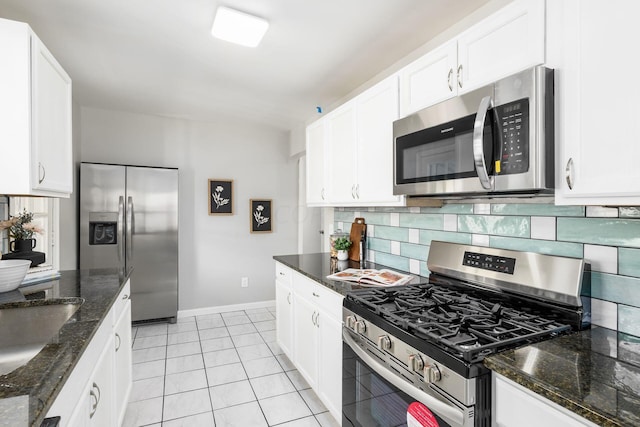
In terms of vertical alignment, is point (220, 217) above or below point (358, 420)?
above

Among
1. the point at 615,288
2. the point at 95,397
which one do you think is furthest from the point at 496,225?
the point at 95,397

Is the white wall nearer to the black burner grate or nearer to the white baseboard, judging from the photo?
the white baseboard

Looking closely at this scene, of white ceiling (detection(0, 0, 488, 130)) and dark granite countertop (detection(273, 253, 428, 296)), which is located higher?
white ceiling (detection(0, 0, 488, 130))

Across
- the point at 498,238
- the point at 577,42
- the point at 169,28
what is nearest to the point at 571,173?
the point at 577,42

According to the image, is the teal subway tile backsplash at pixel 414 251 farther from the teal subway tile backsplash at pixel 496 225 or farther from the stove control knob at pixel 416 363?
the stove control knob at pixel 416 363

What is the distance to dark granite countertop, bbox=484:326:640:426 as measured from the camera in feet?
2.44

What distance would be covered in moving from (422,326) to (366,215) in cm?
165

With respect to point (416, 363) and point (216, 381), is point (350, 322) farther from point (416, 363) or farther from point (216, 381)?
point (216, 381)

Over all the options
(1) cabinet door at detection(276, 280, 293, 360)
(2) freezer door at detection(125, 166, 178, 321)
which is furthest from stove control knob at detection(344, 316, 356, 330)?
(2) freezer door at detection(125, 166, 178, 321)

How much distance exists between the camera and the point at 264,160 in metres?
4.48

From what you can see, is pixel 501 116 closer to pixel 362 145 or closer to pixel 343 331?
pixel 362 145

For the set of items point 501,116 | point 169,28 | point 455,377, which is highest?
point 169,28

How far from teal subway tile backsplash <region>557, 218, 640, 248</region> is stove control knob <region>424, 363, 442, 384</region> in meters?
0.80

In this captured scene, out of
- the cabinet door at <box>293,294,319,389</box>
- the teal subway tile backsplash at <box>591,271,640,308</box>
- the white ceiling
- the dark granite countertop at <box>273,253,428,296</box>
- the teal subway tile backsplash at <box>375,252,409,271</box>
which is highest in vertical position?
the white ceiling
